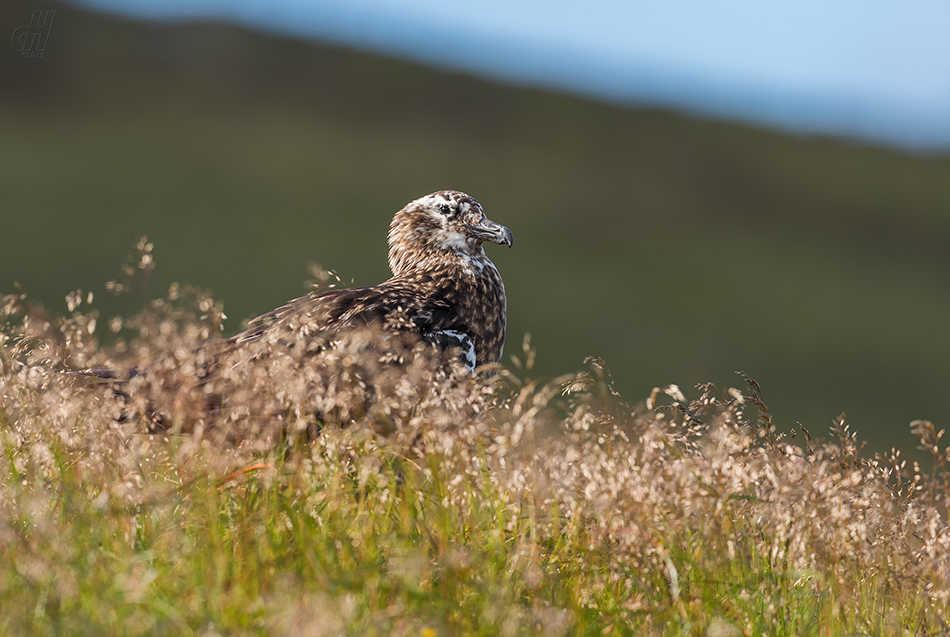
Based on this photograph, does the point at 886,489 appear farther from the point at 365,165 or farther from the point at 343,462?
the point at 365,165

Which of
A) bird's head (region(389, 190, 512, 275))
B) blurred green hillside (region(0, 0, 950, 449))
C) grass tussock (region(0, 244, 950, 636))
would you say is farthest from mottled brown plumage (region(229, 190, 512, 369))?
blurred green hillside (region(0, 0, 950, 449))

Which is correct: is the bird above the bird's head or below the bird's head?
below

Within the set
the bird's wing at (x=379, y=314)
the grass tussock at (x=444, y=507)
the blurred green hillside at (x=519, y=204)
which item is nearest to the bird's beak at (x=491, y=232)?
the bird's wing at (x=379, y=314)

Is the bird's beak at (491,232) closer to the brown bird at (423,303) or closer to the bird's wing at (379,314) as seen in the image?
the brown bird at (423,303)

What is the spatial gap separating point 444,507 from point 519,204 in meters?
28.5

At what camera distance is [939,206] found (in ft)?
120

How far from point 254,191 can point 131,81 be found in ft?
31.2

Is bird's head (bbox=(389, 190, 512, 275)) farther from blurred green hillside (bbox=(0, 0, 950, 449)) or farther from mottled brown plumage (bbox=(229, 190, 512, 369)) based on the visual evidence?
blurred green hillside (bbox=(0, 0, 950, 449))

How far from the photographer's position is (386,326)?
458cm

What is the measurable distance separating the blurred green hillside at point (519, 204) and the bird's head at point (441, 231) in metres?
12.2

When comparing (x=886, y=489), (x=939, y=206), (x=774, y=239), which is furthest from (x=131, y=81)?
(x=886, y=489)

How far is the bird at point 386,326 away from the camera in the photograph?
3404 mm

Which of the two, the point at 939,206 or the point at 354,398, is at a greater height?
the point at 939,206

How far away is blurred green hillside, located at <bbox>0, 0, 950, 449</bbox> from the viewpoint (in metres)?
22.5
